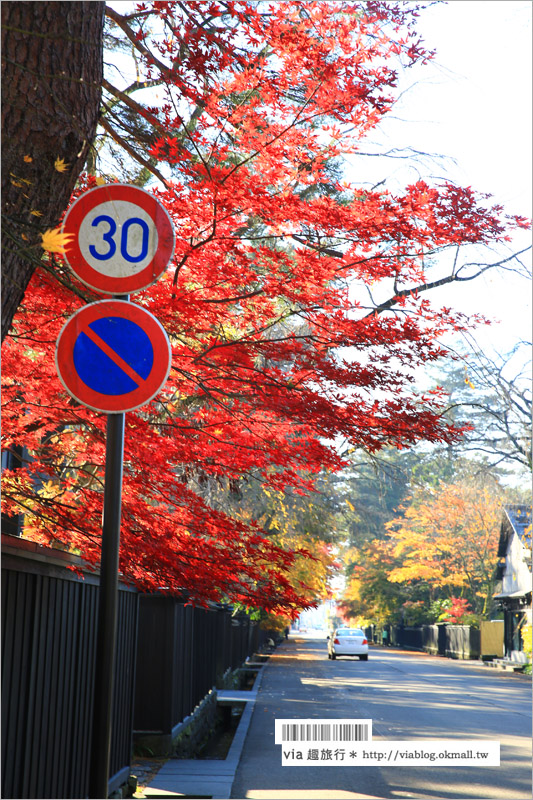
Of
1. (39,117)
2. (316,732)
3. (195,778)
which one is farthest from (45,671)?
(316,732)

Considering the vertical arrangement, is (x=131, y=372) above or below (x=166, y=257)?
below

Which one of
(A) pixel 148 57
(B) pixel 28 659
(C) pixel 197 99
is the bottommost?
(B) pixel 28 659

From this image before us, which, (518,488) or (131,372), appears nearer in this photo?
(131,372)

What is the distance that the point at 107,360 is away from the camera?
347 centimetres

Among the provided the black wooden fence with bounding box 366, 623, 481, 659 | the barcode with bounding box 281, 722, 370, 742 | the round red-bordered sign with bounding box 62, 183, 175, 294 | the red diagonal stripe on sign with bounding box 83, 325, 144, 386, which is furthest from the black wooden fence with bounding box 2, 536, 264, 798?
the black wooden fence with bounding box 366, 623, 481, 659

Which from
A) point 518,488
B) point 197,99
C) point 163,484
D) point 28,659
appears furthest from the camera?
point 518,488

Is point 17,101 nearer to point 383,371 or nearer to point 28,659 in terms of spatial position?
point 28,659

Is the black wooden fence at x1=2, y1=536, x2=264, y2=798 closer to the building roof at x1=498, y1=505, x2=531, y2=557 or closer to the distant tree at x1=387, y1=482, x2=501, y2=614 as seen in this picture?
the building roof at x1=498, y1=505, x2=531, y2=557

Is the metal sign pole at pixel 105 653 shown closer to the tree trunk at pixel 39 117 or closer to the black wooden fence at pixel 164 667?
the tree trunk at pixel 39 117

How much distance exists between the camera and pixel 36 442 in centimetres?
720

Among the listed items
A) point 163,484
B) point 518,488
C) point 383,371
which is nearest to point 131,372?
point 163,484

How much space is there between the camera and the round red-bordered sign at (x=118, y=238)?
11.8 ft

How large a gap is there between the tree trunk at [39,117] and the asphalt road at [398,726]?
5916 mm

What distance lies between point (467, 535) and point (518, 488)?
Result: 839 centimetres
